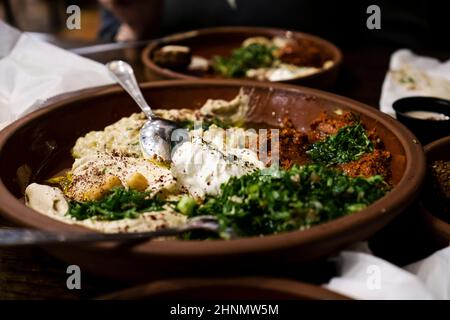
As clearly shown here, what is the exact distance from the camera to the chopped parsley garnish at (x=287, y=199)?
1.45m

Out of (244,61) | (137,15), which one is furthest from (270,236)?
(137,15)

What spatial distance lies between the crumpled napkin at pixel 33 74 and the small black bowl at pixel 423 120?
1.56m

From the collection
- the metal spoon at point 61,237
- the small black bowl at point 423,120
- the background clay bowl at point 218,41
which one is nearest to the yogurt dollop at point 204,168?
the metal spoon at point 61,237

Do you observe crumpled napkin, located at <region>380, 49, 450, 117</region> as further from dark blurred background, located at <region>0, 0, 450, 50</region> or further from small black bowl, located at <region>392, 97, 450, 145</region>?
dark blurred background, located at <region>0, 0, 450, 50</region>

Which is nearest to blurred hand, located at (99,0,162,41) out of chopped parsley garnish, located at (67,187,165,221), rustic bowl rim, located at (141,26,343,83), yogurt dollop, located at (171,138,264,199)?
rustic bowl rim, located at (141,26,343,83)

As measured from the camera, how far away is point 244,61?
3.34 metres

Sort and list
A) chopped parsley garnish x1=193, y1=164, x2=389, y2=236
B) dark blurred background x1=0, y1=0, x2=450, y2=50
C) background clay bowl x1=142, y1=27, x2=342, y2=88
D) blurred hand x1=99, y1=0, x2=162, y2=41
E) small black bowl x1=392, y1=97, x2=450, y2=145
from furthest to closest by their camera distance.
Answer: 1. dark blurred background x1=0, y1=0, x2=450, y2=50
2. blurred hand x1=99, y1=0, x2=162, y2=41
3. background clay bowl x1=142, y1=27, x2=342, y2=88
4. small black bowl x1=392, y1=97, x2=450, y2=145
5. chopped parsley garnish x1=193, y1=164, x2=389, y2=236

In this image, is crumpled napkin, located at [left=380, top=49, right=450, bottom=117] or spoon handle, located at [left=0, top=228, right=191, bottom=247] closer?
spoon handle, located at [left=0, top=228, right=191, bottom=247]

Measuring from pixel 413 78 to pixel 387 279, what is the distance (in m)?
2.10

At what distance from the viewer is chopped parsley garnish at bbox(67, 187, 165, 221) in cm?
157

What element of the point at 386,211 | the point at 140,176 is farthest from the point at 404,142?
the point at 140,176

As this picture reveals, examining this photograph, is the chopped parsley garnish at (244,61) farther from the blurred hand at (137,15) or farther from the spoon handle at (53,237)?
the spoon handle at (53,237)

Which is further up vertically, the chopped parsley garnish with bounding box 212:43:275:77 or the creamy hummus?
the chopped parsley garnish with bounding box 212:43:275:77

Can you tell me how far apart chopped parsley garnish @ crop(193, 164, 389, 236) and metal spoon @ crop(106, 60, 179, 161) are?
0.54 meters
